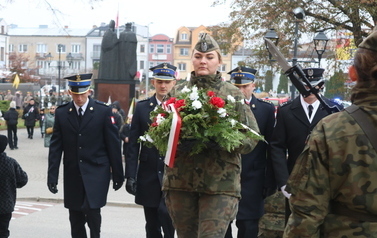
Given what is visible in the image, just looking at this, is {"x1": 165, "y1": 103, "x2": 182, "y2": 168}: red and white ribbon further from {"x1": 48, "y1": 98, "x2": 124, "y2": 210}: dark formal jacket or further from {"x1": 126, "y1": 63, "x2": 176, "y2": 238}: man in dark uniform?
{"x1": 48, "y1": 98, "x2": 124, "y2": 210}: dark formal jacket

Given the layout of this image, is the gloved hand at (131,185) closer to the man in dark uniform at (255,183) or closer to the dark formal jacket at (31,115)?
the man in dark uniform at (255,183)

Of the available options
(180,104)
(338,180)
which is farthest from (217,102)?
(338,180)

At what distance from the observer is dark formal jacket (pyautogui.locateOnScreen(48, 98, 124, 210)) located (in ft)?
27.4

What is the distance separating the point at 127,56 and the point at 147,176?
22463mm

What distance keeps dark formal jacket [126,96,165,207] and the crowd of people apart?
1 cm

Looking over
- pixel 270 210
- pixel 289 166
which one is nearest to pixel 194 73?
pixel 289 166

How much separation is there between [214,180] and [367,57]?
113 inches

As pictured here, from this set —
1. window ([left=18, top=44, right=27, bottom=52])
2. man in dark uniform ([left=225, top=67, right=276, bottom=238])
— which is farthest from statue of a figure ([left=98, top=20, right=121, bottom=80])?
window ([left=18, top=44, right=27, bottom=52])

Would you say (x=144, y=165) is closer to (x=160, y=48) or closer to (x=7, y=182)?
(x=7, y=182)

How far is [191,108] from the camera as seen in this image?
6.05 metres

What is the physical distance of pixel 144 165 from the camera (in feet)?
27.0

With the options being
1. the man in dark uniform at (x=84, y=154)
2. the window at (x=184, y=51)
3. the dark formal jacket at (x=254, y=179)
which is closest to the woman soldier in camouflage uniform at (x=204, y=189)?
the dark formal jacket at (x=254, y=179)

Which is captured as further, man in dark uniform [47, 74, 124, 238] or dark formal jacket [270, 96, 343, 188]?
man in dark uniform [47, 74, 124, 238]

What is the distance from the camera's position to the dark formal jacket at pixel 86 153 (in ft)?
27.4
